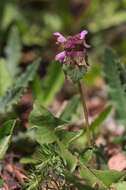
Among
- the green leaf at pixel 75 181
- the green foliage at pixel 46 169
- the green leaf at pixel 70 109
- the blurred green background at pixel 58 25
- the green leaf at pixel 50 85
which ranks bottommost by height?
the green leaf at pixel 75 181

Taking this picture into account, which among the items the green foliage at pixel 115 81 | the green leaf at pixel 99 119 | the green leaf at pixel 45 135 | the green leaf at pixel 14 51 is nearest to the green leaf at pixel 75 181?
the green leaf at pixel 45 135

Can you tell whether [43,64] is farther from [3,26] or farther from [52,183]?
[52,183]

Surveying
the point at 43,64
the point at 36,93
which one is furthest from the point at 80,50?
the point at 43,64

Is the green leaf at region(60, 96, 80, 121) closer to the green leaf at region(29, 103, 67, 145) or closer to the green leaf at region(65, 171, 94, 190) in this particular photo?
the green leaf at region(29, 103, 67, 145)

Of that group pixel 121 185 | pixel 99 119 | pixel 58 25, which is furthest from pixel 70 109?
pixel 58 25

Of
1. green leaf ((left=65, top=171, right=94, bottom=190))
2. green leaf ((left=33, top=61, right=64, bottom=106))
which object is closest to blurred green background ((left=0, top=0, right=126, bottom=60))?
green leaf ((left=33, top=61, right=64, bottom=106))

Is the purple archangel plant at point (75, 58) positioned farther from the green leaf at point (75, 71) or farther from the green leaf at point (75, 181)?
the green leaf at point (75, 181)
